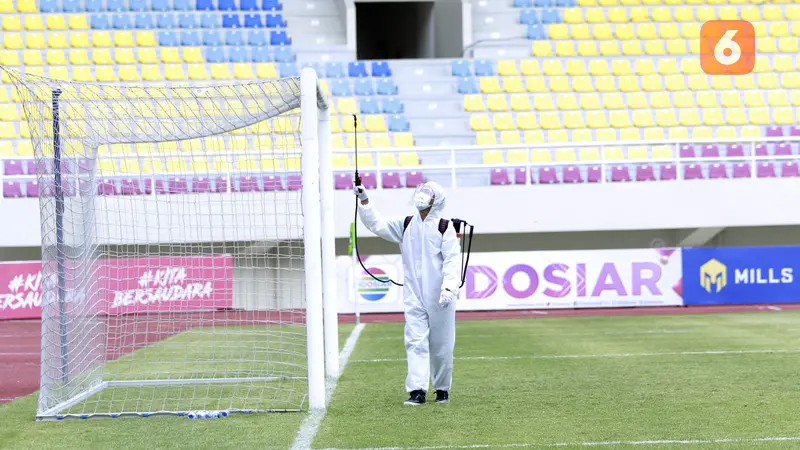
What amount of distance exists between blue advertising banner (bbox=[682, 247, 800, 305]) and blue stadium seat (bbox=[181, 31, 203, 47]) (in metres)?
14.5

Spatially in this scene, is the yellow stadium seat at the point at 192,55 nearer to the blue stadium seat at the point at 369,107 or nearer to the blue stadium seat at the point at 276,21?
the blue stadium seat at the point at 276,21

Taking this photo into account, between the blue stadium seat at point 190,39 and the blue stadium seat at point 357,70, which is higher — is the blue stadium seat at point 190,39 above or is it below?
above

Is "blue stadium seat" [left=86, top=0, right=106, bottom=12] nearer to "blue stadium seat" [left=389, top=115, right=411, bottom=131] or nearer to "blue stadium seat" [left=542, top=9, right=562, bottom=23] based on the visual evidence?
"blue stadium seat" [left=389, top=115, right=411, bottom=131]

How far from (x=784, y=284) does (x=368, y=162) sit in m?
9.35

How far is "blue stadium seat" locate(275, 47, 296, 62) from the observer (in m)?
27.8

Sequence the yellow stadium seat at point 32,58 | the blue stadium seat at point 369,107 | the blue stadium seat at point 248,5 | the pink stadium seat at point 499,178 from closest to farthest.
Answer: the pink stadium seat at point 499,178 < the blue stadium seat at point 369,107 < the yellow stadium seat at point 32,58 < the blue stadium seat at point 248,5

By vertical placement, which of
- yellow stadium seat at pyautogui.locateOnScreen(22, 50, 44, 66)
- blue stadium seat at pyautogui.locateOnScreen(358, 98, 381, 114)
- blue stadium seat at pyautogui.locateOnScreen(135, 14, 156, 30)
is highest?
blue stadium seat at pyautogui.locateOnScreen(135, 14, 156, 30)

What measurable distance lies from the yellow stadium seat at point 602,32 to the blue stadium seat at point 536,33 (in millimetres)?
1385

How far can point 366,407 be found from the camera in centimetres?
854

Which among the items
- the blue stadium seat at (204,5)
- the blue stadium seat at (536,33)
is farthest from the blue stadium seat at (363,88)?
the blue stadium seat at (204,5)

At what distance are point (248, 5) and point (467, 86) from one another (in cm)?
689

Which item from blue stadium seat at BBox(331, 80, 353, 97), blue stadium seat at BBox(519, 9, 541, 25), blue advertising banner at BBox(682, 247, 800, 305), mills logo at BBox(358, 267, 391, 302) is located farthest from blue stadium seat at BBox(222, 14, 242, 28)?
blue advertising banner at BBox(682, 247, 800, 305)

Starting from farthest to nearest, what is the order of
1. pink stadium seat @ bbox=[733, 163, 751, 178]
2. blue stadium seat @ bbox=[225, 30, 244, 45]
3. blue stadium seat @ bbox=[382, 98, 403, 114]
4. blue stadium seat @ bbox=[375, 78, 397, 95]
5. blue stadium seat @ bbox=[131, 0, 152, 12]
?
blue stadium seat @ bbox=[131, 0, 152, 12] → blue stadium seat @ bbox=[225, 30, 244, 45] → blue stadium seat @ bbox=[375, 78, 397, 95] → blue stadium seat @ bbox=[382, 98, 403, 114] → pink stadium seat @ bbox=[733, 163, 751, 178]

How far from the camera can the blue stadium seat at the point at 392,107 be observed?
86.3ft
